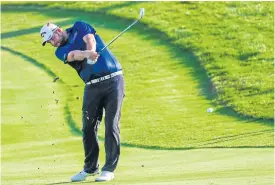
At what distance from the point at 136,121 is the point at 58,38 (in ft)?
33.1

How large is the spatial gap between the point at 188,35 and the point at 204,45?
1.52 metres

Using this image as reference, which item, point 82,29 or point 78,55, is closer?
point 78,55

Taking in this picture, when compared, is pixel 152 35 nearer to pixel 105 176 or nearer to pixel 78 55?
pixel 105 176

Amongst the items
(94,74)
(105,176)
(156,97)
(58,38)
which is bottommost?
(156,97)

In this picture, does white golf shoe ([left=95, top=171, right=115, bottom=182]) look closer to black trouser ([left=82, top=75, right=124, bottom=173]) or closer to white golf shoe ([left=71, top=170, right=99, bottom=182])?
black trouser ([left=82, top=75, right=124, bottom=173])

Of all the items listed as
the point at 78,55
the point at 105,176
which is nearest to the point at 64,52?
the point at 78,55

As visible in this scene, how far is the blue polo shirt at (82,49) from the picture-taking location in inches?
403

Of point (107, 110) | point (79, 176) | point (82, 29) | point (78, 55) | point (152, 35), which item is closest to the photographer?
point (78, 55)

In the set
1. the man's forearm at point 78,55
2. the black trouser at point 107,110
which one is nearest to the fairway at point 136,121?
the black trouser at point 107,110

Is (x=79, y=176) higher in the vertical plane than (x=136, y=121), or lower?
higher

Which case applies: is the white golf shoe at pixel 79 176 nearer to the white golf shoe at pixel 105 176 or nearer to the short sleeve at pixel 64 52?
the white golf shoe at pixel 105 176

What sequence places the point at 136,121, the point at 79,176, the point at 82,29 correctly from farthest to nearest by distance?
1. the point at 136,121
2. the point at 79,176
3. the point at 82,29

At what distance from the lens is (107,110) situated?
414 inches

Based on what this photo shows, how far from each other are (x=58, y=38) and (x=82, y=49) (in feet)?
0.95
